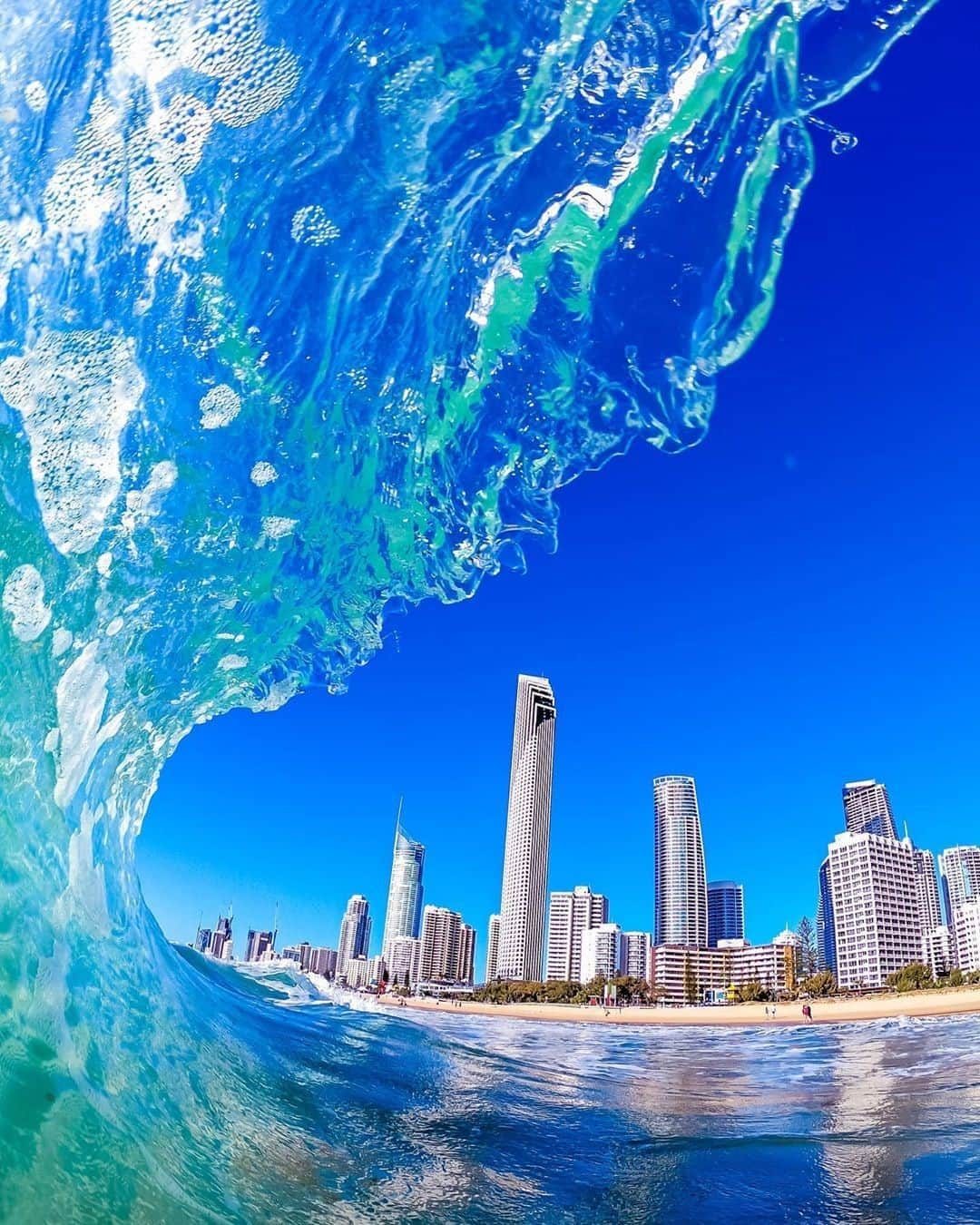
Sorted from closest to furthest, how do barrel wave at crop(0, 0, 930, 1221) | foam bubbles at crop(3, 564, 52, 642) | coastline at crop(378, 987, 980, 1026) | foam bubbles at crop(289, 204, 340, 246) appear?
1. barrel wave at crop(0, 0, 930, 1221)
2. foam bubbles at crop(3, 564, 52, 642)
3. foam bubbles at crop(289, 204, 340, 246)
4. coastline at crop(378, 987, 980, 1026)

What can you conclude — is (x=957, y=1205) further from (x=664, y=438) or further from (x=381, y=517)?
(x=381, y=517)

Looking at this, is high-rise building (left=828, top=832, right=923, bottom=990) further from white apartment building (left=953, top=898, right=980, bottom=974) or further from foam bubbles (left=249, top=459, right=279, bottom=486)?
foam bubbles (left=249, top=459, right=279, bottom=486)

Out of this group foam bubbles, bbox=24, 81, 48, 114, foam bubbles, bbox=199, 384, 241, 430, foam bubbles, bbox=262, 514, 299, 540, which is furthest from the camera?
foam bubbles, bbox=262, 514, 299, 540

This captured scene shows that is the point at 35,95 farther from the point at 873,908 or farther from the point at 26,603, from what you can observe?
the point at 873,908

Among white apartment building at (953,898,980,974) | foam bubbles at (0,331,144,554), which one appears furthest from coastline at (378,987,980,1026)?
white apartment building at (953,898,980,974)

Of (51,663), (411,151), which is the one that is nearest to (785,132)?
(411,151)

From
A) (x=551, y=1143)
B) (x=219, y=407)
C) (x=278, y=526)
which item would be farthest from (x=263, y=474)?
(x=551, y=1143)

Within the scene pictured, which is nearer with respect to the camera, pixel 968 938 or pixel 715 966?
pixel 968 938
